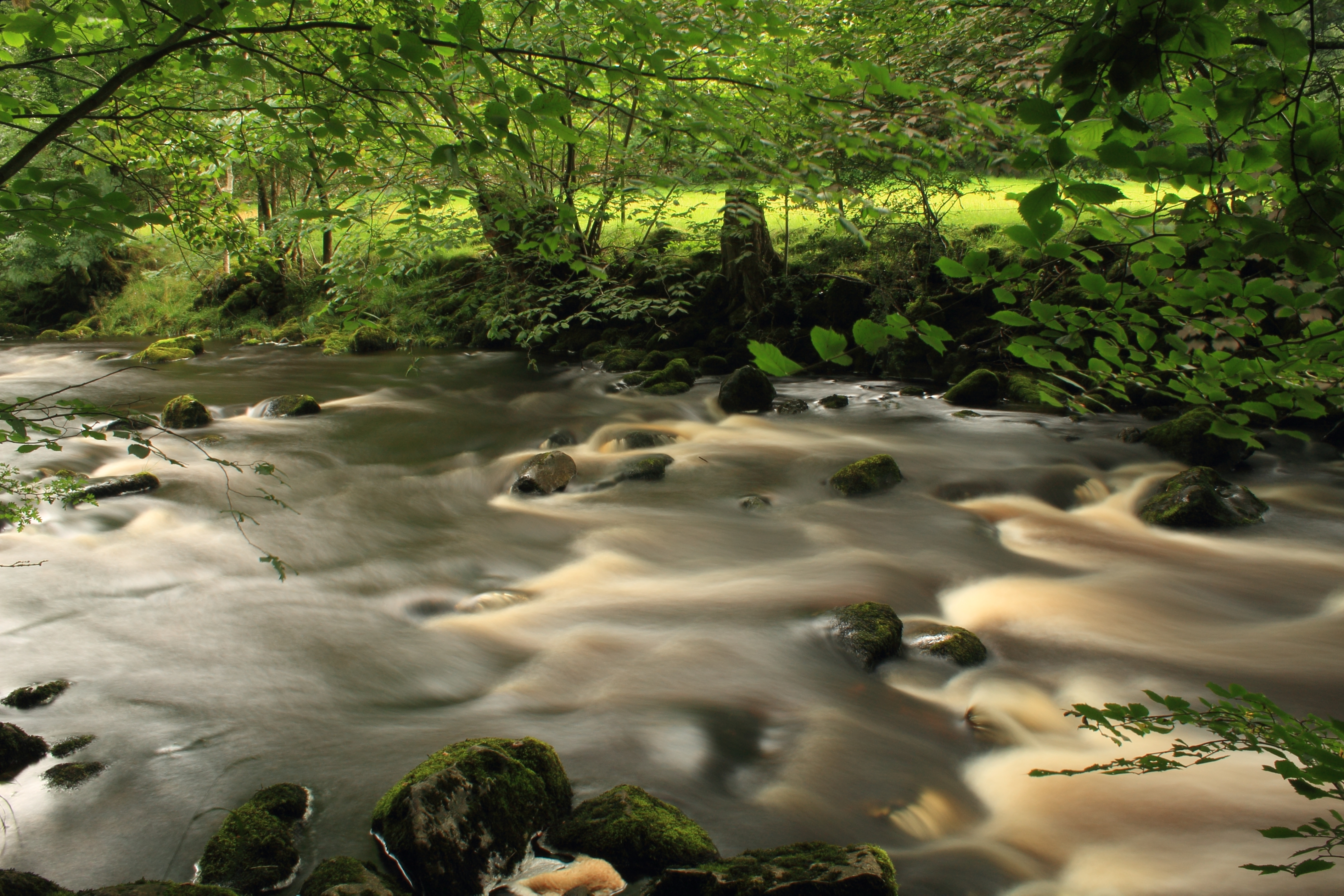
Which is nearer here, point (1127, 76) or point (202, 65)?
point (1127, 76)

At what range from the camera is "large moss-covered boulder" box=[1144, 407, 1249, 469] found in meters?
8.05

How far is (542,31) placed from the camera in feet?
31.2

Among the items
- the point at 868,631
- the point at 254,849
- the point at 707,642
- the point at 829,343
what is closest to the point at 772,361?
the point at 829,343

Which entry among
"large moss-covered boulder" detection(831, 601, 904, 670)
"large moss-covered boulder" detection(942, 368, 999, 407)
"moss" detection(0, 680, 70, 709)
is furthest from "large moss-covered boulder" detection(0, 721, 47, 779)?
"large moss-covered boulder" detection(942, 368, 999, 407)

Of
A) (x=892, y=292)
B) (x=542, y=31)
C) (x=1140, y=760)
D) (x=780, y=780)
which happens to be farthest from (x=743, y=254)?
(x=1140, y=760)

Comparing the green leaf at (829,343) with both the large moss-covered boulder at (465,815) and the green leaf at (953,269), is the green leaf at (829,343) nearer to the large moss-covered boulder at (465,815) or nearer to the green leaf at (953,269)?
the green leaf at (953,269)

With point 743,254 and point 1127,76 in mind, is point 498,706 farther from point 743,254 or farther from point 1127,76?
point 743,254

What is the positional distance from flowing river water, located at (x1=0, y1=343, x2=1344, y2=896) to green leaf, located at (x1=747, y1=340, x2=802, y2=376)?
2.61 meters

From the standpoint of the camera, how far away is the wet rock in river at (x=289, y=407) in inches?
428

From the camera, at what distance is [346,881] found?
271 cm

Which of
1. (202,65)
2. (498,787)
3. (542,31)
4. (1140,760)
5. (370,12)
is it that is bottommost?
(498,787)

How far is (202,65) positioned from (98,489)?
20.2 ft

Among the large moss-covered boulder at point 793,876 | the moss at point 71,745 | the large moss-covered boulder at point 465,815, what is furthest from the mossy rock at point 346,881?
the moss at point 71,745

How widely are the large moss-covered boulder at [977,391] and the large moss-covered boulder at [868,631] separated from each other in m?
6.34
